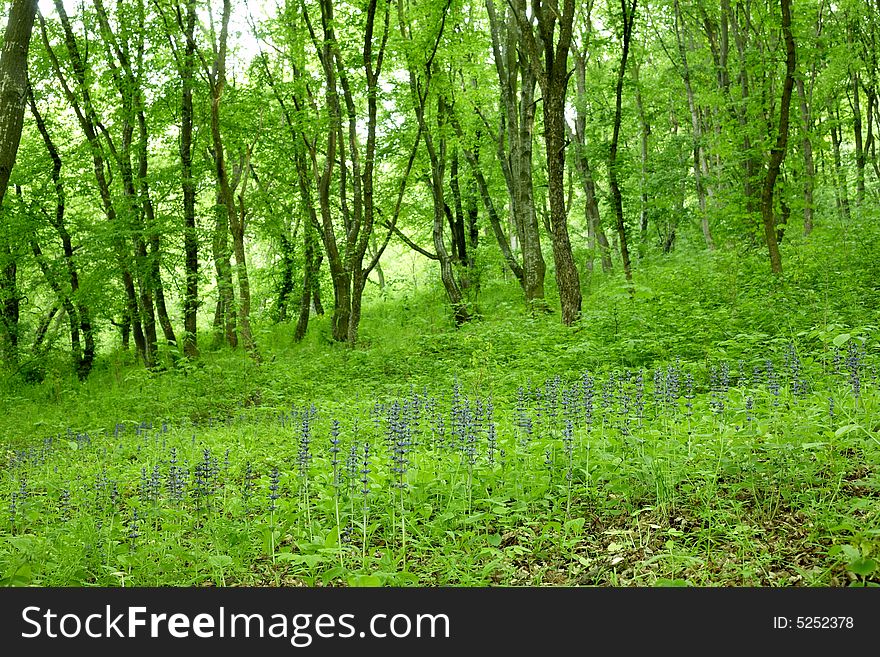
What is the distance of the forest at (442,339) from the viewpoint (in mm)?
4066

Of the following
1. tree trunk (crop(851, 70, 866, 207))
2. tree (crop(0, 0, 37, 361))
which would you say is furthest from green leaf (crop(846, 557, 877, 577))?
tree trunk (crop(851, 70, 866, 207))

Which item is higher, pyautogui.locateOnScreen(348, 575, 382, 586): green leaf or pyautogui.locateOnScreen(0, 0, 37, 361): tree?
pyautogui.locateOnScreen(0, 0, 37, 361): tree

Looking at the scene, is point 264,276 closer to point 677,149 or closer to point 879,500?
point 677,149

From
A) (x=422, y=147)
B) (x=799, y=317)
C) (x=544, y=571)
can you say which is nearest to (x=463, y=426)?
(x=544, y=571)

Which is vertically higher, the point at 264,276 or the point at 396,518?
the point at 264,276

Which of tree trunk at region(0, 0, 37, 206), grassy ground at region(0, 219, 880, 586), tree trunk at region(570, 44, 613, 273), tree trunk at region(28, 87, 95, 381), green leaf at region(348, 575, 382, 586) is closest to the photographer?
green leaf at region(348, 575, 382, 586)

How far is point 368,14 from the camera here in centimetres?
1541

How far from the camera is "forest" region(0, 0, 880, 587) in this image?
407 cm

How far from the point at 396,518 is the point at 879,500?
2889 mm

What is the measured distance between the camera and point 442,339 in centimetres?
1378

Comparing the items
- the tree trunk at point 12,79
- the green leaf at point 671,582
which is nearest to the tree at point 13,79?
the tree trunk at point 12,79

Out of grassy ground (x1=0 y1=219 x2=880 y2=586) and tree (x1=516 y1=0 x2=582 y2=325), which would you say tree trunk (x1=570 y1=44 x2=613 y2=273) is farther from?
grassy ground (x1=0 y1=219 x2=880 y2=586)

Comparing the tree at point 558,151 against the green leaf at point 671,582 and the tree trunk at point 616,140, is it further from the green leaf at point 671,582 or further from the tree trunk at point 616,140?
the green leaf at point 671,582

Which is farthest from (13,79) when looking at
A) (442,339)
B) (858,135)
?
(858,135)
